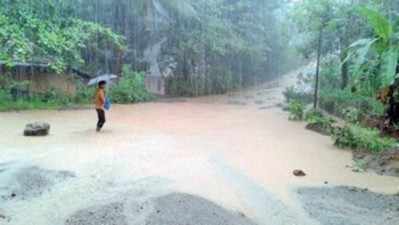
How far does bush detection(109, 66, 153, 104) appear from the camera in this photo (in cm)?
2339

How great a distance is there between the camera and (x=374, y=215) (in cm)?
674

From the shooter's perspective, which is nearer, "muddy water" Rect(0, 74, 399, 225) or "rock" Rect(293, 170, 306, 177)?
"muddy water" Rect(0, 74, 399, 225)

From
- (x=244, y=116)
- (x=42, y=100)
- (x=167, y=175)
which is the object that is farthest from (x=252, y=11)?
(x=167, y=175)

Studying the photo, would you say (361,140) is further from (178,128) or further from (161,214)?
(161,214)

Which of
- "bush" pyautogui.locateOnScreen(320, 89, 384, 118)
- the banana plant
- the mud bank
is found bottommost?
the mud bank

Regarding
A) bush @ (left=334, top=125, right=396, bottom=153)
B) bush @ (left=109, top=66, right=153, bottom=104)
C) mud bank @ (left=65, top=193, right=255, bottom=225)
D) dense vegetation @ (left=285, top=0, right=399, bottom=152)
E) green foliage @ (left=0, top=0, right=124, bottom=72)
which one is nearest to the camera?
mud bank @ (left=65, top=193, right=255, bottom=225)

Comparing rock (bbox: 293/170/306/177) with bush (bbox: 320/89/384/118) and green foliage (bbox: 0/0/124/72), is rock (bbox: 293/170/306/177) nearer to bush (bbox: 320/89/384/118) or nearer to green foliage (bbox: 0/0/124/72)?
green foliage (bbox: 0/0/124/72)

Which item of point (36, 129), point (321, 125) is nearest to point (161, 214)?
point (36, 129)

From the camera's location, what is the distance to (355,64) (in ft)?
30.6

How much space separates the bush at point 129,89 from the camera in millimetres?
23392

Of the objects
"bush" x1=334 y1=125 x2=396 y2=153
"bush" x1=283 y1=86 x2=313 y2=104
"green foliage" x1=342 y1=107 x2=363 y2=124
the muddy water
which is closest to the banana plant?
the muddy water

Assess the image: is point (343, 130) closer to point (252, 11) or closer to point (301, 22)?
point (301, 22)

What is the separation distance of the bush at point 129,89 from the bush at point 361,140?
1339 centimetres

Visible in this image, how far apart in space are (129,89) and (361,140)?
14.6m
